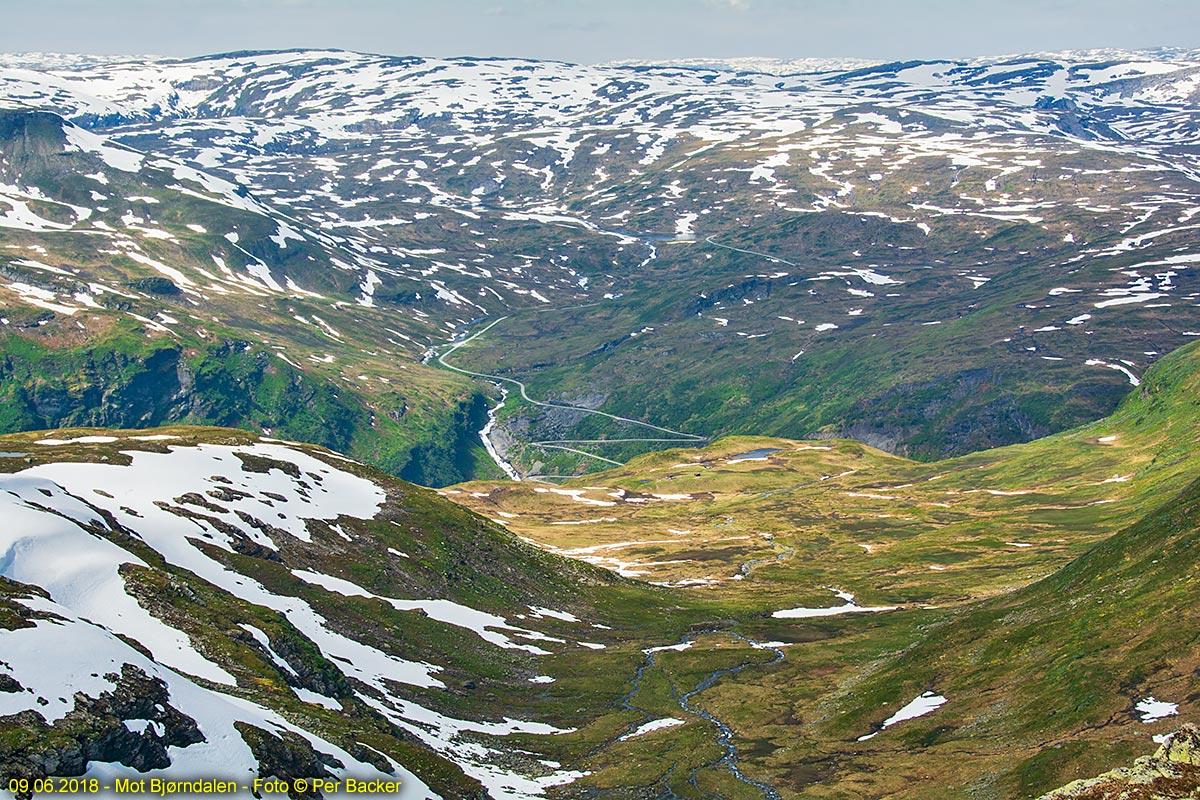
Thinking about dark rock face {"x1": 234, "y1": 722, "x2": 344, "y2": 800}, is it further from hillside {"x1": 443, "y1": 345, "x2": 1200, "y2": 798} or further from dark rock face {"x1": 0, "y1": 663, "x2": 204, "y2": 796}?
hillside {"x1": 443, "y1": 345, "x2": 1200, "y2": 798}

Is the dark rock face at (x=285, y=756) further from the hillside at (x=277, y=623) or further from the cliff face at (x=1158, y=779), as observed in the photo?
the cliff face at (x=1158, y=779)

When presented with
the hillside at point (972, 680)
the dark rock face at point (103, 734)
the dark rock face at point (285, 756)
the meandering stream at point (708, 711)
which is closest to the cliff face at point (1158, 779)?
the hillside at point (972, 680)

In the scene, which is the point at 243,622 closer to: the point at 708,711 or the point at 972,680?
the point at 708,711

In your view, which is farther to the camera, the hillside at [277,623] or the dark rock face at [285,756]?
the hillside at [277,623]

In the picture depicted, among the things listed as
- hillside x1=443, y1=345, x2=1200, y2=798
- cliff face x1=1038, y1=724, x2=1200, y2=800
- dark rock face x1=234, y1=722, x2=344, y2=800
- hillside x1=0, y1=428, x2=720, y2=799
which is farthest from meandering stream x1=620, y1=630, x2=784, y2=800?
cliff face x1=1038, y1=724, x2=1200, y2=800

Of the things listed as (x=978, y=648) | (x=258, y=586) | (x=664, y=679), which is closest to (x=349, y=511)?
(x=258, y=586)

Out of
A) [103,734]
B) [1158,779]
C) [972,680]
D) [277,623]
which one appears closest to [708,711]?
[972,680]

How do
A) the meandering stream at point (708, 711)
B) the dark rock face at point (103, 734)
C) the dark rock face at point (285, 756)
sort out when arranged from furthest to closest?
1. the meandering stream at point (708, 711)
2. the dark rock face at point (285, 756)
3. the dark rock face at point (103, 734)

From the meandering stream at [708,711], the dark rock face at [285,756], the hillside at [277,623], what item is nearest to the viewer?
the dark rock face at [285,756]
